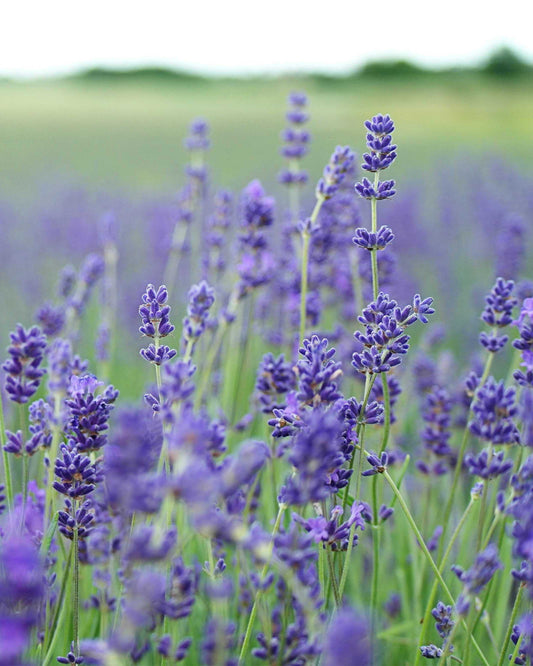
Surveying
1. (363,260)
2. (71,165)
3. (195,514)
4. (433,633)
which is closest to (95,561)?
(195,514)

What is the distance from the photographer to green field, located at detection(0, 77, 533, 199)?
1234 cm

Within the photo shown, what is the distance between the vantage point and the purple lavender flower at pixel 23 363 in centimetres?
146

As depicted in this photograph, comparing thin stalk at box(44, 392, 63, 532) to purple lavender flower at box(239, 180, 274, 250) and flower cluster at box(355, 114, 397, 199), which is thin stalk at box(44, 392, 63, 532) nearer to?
flower cluster at box(355, 114, 397, 199)

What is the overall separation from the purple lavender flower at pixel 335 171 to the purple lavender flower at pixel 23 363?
0.77 m

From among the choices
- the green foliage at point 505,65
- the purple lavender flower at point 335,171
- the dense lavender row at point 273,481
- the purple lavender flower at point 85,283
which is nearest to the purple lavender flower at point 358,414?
the dense lavender row at point 273,481

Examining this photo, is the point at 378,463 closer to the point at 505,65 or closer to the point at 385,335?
the point at 385,335

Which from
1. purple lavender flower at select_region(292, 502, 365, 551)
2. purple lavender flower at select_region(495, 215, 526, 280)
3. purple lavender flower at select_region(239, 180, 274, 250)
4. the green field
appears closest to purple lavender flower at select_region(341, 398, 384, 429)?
purple lavender flower at select_region(292, 502, 365, 551)

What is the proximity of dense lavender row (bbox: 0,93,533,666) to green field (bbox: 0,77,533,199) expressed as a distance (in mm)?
6463

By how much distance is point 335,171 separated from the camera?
1868 mm

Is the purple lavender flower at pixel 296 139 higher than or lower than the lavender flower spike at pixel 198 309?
higher

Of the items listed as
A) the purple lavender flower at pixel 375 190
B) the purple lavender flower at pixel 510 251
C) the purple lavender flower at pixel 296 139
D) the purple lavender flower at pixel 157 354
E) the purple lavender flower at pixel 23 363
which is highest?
the purple lavender flower at pixel 296 139

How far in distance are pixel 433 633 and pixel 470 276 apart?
14.5ft

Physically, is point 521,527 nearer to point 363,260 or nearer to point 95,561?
point 95,561

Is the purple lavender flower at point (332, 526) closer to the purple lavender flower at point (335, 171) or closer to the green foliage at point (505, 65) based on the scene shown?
the purple lavender flower at point (335, 171)
